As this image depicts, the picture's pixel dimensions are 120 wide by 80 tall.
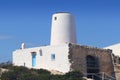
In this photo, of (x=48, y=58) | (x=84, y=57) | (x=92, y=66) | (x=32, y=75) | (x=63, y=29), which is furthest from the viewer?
(x=63, y=29)

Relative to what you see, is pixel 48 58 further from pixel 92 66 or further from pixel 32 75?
pixel 32 75

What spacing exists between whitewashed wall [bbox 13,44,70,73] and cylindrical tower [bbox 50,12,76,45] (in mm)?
1575

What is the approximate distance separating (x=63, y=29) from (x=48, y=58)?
299 centimetres

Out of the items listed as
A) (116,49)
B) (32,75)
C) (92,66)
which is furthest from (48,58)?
(116,49)

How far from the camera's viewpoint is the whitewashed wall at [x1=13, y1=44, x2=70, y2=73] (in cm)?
3364

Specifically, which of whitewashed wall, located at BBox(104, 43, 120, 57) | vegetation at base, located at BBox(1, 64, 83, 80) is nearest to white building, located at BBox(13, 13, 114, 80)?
vegetation at base, located at BBox(1, 64, 83, 80)

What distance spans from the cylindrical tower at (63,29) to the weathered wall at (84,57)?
80.0 inches

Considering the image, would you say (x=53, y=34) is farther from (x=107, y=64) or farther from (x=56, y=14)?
(x=107, y=64)

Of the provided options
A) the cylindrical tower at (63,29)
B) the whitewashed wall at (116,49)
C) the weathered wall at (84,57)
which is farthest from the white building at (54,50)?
the whitewashed wall at (116,49)

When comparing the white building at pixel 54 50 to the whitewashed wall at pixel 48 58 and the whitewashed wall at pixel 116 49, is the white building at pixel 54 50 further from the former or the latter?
the whitewashed wall at pixel 116 49

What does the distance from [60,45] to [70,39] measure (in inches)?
95.4

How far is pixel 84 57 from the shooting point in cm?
Answer: 3462

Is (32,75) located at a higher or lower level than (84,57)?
lower

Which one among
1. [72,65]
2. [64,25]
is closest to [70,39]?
[64,25]
